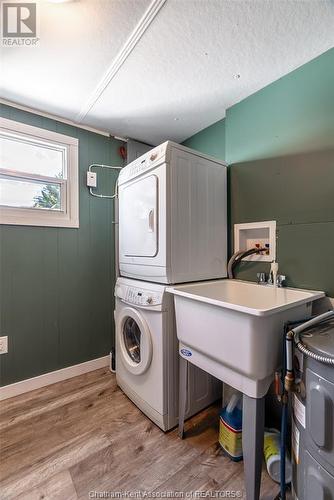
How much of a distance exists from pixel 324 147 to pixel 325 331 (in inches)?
40.6

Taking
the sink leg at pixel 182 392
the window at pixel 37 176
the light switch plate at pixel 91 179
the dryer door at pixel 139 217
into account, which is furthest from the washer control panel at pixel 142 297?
the light switch plate at pixel 91 179

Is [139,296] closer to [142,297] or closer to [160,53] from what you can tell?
[142,297]

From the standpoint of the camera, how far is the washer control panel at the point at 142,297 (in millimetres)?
1410

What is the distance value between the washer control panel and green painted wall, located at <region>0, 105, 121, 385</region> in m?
0.70

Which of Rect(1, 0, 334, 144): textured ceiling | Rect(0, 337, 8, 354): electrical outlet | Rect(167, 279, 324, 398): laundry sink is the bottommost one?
Rect(0, 337, 8, 354): electrical outlet

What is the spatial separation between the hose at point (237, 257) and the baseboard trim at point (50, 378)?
148cm

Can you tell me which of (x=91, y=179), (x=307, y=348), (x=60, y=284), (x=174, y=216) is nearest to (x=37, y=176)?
(x=91, y=179)

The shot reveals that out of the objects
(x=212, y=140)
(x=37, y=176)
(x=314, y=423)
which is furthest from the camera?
(x=212, y=140)

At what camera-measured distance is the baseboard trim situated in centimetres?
177

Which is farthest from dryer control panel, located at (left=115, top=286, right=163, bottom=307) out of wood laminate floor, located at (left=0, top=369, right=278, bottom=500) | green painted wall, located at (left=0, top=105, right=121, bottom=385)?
wood laminate floor, located at (left=0, top=369, right=278, bottom=500)

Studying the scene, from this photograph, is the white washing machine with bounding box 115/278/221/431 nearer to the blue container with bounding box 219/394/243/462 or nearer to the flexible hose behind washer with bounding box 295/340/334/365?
the blue container with bounding box 219/394/243/462

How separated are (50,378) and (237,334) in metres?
1.79

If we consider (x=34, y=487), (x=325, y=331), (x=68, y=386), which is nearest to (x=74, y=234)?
(x=68, y=386)

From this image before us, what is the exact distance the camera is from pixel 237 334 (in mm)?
951
